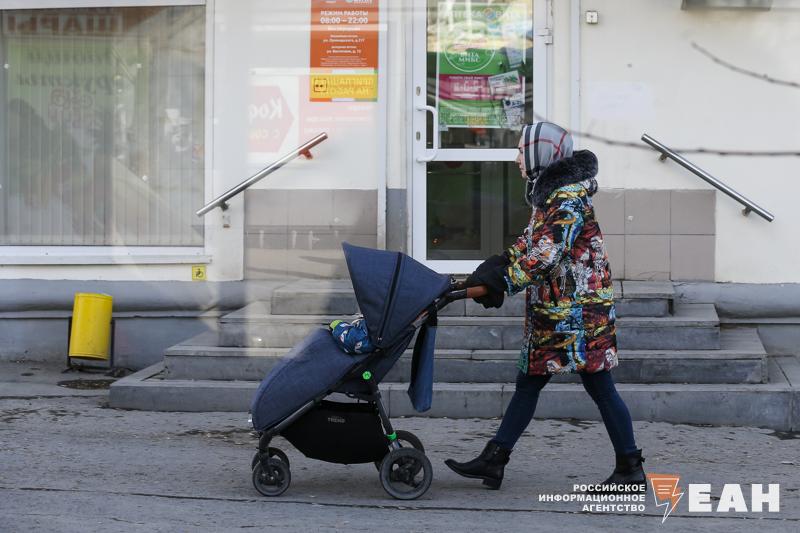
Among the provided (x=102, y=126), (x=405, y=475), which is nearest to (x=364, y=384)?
(x=405, y=475)

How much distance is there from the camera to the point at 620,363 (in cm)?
748

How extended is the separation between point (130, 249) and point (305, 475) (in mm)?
3997

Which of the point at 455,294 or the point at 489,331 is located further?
the point at 489,331

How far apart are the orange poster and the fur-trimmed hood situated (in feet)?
12.4

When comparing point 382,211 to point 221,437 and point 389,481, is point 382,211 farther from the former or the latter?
point 389,481

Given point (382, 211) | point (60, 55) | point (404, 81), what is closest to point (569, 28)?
point (404, 81)

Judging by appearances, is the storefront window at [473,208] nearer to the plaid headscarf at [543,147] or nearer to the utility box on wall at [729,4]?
the utility box on wall at [729,4]

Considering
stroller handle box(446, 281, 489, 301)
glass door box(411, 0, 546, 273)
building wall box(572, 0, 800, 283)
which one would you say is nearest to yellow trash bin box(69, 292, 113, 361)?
glass door box(411, 0, 546, 273)

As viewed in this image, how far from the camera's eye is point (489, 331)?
7898 millimetres

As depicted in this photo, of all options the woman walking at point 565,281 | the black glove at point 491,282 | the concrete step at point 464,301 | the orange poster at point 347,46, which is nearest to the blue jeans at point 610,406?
the woman walking at point 565,281

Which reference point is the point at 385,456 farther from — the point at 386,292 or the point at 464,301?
the point at 464,301

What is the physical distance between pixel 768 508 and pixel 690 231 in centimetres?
370

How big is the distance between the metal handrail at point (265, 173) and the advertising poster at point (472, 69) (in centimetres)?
103

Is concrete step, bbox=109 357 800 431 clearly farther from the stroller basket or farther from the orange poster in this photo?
the orange poster
